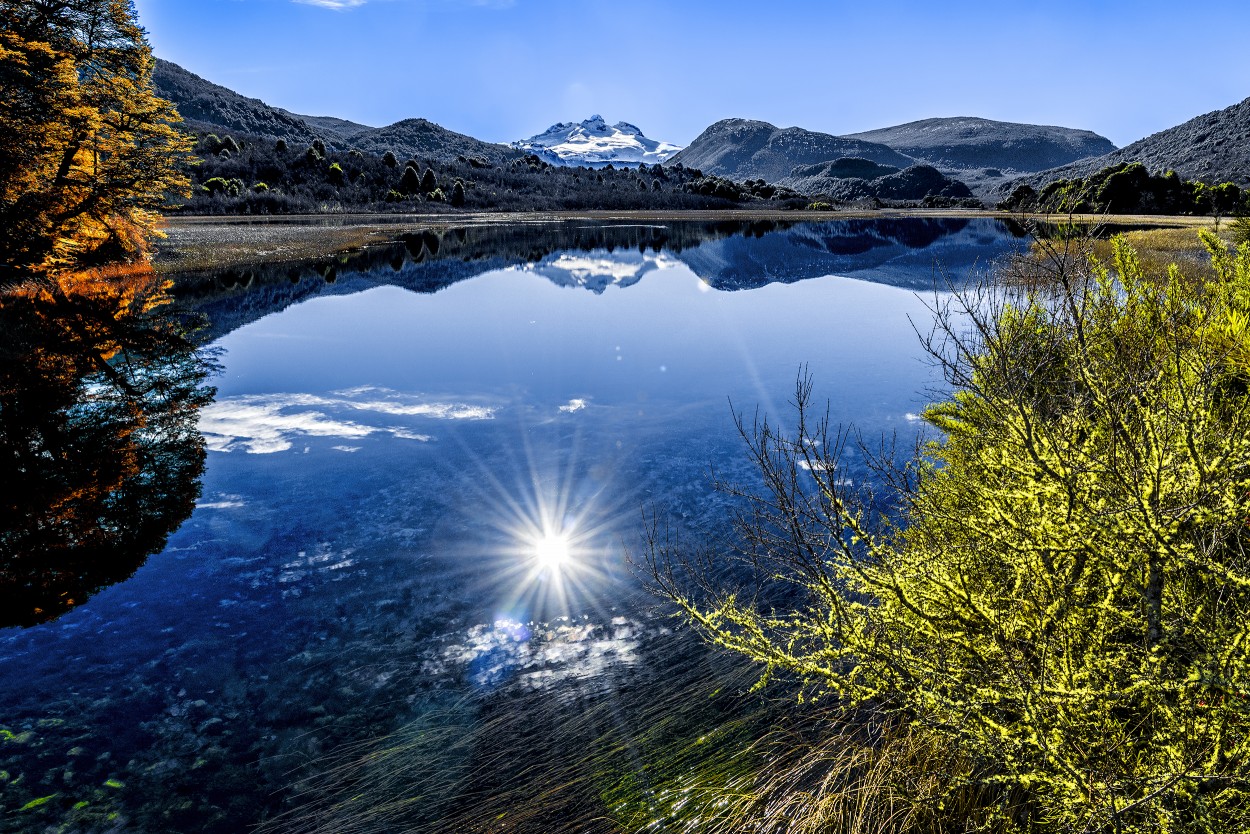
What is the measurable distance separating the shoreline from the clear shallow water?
A: 20.6ft

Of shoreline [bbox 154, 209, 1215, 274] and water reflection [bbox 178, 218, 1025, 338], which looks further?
shoreline [bbox 154, 209, 1215, 274]

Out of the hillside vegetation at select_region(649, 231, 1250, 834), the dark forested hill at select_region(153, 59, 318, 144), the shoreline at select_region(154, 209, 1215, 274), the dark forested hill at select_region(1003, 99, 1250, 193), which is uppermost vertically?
the dark forested hill at select_region(153, 59, 318, 144)

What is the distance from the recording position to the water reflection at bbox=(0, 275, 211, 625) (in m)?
8.54

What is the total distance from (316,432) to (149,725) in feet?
28.3

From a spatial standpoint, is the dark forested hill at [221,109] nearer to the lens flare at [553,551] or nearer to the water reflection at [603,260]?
the water reflection at [603,260]

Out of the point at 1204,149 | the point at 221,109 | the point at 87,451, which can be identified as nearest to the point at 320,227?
the point at 87,451

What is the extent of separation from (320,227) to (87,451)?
5066cm

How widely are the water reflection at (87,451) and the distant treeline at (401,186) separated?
A: 34.6 m

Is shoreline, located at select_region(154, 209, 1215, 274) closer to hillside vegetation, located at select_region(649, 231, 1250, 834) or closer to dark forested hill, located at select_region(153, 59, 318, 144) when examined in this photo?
hillside vegetation, located at select_region(649, 231, 1250, 834)

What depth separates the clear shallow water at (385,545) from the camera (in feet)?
19.2

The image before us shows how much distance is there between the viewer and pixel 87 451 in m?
11.7

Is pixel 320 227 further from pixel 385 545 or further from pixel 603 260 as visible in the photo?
pixel 385 545

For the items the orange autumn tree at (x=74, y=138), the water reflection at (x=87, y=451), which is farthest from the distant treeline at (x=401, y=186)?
the water reflection at (x=87, y=451)

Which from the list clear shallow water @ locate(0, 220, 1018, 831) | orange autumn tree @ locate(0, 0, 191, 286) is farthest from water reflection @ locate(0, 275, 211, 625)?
orange autumn tree @ locate(0, 0, 191, 286)
